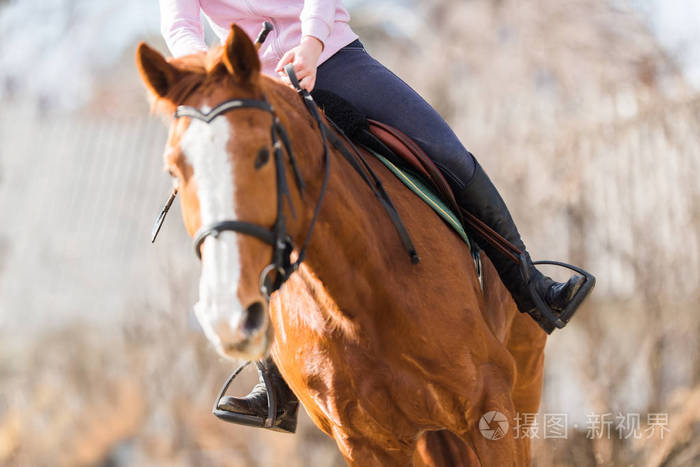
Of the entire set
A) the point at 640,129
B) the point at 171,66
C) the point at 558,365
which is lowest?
the point at 558,365

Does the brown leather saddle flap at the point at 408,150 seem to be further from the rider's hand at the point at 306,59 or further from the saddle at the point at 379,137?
the rider's hand at the point at 306,59

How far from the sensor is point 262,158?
7.47 feet

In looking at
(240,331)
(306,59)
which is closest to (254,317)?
(240,331)

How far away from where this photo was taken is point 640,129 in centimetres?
911

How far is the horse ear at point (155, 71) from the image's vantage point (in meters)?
2.43

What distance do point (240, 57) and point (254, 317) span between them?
32.2 inches

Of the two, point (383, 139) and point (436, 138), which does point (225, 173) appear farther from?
point (436, 138)

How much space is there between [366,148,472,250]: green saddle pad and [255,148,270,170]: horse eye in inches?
40.1

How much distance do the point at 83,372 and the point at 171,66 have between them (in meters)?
9.06

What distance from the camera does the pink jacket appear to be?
307 cm

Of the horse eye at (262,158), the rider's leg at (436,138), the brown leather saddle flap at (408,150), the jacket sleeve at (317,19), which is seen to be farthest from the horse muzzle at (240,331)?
the rider's leg at (436,138)

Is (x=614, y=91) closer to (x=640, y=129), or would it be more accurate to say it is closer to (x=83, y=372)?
(x=640, y=129)

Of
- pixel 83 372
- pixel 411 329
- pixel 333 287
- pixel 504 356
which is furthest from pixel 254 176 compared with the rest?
pixel 83 372

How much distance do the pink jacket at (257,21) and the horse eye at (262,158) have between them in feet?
2.81
